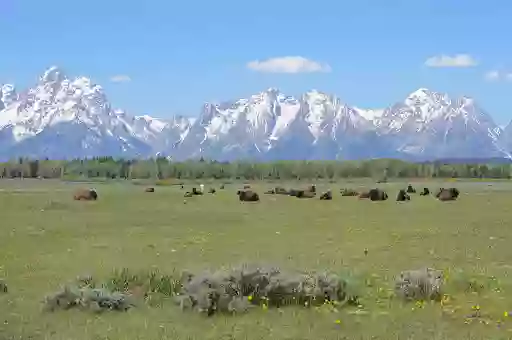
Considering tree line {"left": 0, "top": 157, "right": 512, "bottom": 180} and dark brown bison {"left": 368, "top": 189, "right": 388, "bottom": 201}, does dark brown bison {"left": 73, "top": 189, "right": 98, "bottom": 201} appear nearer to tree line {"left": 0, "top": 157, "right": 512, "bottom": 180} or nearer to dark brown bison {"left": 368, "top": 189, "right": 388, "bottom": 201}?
dark brown bison {"left": 368, "top": 189, "right": 388, "bottom": 201}

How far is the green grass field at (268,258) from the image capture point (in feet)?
44.3

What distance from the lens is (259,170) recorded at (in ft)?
610

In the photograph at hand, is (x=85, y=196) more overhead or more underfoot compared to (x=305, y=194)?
more underfoot

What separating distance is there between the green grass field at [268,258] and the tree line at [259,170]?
131331 millimetres

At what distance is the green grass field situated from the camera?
1349 cm

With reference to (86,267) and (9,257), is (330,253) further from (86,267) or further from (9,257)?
(9,257)

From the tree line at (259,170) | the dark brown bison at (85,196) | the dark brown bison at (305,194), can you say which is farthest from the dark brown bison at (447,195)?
the tree line at (259,170)

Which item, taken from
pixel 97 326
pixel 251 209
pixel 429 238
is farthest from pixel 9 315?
pixel 251 209

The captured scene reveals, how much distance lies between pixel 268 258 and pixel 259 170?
163 meters

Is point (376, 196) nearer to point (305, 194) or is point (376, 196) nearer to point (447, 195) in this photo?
Result: point (447, 195)

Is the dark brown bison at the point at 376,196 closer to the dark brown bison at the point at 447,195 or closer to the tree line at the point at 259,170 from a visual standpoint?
the dark brown bison at the point at 447,195

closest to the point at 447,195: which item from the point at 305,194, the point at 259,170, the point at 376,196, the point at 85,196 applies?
the point at 376,196

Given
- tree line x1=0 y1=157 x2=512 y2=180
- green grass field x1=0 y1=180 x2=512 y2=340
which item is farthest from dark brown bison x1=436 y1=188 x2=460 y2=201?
tree line x1=0 y1=157 x2=512 y2=180

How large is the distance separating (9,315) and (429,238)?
19.3 meters
